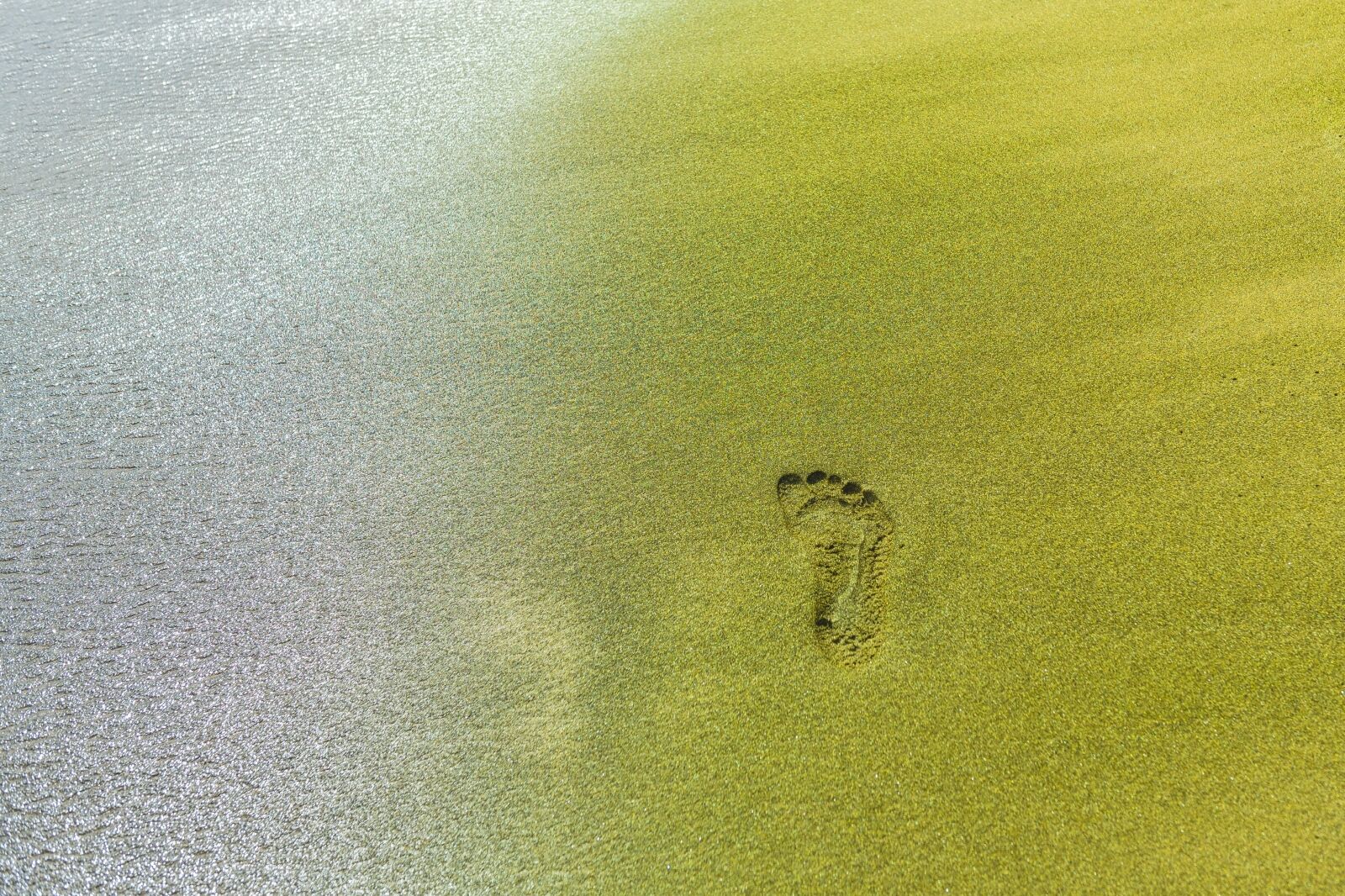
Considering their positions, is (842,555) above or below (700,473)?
below

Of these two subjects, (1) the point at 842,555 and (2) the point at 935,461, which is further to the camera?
(2) the point at 935,461

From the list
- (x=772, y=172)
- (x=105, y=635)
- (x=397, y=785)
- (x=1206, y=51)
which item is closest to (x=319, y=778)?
(x=397, y=785)

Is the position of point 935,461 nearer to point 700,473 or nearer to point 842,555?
point 842,555

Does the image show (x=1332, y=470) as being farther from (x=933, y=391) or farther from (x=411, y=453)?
(x=411, y=453)

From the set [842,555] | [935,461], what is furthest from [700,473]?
[935,461]
